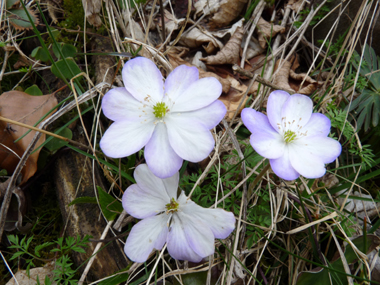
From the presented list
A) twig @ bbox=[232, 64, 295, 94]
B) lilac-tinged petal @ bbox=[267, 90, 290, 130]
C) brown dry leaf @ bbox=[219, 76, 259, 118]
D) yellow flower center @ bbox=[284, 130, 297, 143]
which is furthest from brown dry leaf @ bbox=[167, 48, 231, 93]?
yellow flower center @ bbox=[284, 130, 297, 143]

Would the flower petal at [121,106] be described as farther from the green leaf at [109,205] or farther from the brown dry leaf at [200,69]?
the brown dry leaf at [200,69]

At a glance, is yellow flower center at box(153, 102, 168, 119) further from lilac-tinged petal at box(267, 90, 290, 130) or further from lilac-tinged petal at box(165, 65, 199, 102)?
lilac-tinged petal at box(267, 90, 290, 130)

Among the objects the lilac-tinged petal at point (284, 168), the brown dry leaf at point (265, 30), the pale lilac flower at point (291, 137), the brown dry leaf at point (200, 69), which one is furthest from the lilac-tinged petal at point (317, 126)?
the brown dry leaf at point (265, 30)

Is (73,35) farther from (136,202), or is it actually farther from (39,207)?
(136,202)

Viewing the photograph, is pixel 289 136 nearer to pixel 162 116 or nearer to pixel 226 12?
pixel 162 116

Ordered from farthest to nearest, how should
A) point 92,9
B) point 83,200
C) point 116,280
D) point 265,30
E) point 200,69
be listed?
point 265,30 → point 200,69 → point 92,9 → point 83,200 → point 116,280

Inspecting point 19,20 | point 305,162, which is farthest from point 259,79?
point 19,20

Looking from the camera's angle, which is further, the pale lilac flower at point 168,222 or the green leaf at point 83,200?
the green leaf at point 83,200
